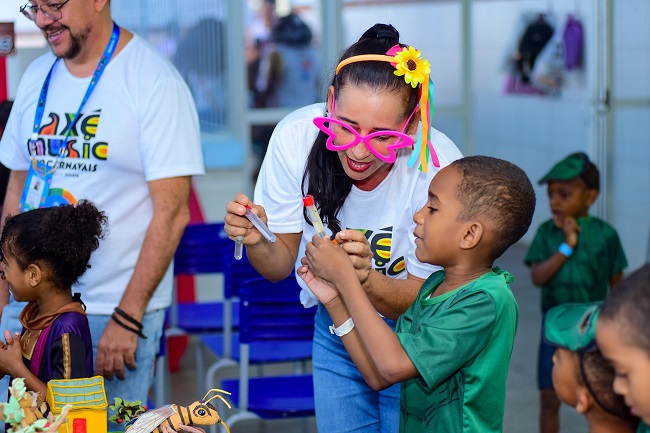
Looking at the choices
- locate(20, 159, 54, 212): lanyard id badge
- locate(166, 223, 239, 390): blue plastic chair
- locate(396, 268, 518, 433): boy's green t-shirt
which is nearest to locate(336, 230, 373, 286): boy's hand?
locate(396, 268, 518, 433): boy's green t-shirt

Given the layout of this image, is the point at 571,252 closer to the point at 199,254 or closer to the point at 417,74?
the point at 199,254

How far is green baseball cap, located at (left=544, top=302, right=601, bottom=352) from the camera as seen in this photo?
6.08ft

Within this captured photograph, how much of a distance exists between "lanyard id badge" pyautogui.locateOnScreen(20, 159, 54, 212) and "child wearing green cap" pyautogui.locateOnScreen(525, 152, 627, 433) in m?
2.10

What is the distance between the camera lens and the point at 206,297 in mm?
6832

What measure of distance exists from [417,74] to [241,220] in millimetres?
560

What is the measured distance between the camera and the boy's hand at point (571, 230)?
4289mm

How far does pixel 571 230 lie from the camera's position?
14.2ft

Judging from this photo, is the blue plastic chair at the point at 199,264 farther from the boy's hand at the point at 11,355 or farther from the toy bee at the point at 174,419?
the toy bee at the point at 174,419

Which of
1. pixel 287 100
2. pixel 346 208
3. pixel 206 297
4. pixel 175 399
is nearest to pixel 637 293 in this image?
pixel 346 208

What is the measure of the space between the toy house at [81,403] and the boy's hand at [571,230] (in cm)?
256

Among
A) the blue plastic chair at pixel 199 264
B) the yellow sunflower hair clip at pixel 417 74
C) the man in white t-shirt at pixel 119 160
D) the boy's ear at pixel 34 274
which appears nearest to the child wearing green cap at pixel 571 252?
the blue plastic chair at pixel 199 264

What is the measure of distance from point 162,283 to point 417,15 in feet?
20.7

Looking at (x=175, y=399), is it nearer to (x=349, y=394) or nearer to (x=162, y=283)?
(x=162, y=283)

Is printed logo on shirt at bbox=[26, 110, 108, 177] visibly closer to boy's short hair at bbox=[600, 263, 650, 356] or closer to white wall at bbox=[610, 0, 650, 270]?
boy's short hair at bbox=[600, 263, 650, 356]
